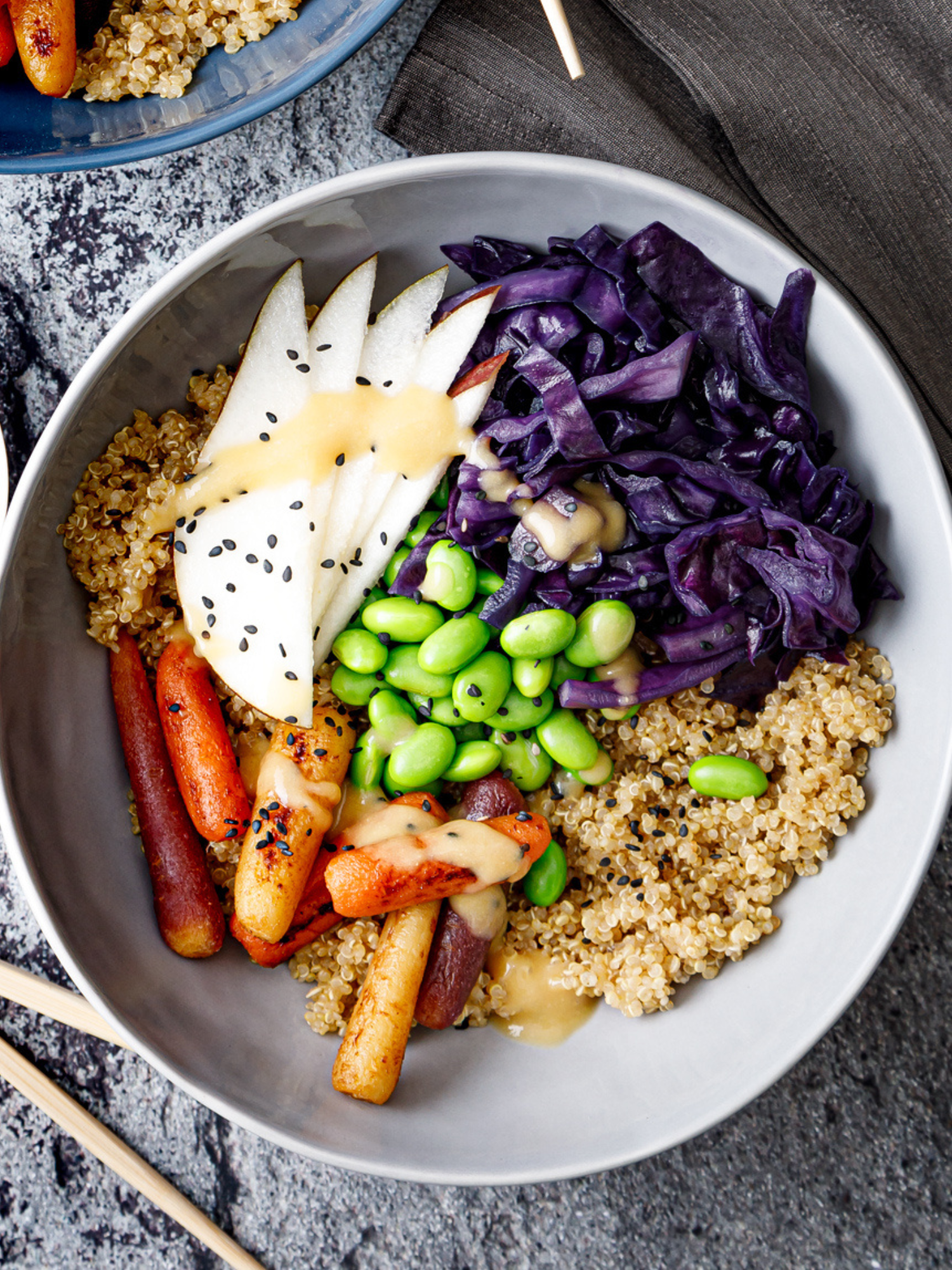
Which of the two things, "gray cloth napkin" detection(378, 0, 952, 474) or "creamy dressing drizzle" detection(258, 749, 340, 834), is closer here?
"creamy dressing drizzle" detection(258, 749, 340, 834)

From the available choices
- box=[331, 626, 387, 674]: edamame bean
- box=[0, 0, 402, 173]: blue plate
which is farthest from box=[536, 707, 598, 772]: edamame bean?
box=[0, 0, 402, 173]: blue plate

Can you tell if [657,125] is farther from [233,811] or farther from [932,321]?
[233,811]

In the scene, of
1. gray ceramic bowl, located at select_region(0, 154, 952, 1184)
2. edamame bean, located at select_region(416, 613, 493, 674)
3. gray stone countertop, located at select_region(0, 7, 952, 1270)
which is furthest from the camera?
gray stone countertop, located at select_region(0, 7, 952, 1270)

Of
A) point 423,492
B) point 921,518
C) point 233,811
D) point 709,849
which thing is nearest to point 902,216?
point 921,518

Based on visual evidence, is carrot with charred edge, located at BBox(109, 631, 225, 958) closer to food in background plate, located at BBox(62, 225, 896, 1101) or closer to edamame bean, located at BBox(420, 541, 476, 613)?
food in background plate, located at BBox(62, 225, 896, 1101)

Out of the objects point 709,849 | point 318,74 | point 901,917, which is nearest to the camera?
point 901,917

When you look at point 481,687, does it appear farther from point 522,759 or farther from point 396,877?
point 396,877

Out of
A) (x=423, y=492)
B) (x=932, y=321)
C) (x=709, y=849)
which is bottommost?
(x=709, y=849)
